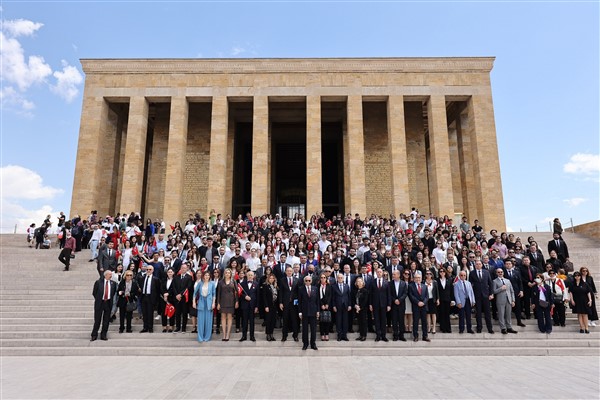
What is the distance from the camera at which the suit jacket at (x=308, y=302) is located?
26.3 feet

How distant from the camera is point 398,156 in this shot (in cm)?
2219

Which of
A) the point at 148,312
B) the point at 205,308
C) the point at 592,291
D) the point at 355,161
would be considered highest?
the point at 355,161

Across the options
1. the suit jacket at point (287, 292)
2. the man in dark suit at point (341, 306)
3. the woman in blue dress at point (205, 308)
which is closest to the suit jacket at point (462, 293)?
the man in dark suit at point (341, 306)

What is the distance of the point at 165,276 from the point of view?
31.6ft

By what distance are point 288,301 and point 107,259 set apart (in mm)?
6287

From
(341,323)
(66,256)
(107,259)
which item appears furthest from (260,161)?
(341,323)

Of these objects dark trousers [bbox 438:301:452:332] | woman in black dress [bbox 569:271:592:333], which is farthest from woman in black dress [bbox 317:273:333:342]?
woman in black dress [bbox 569:271:592:333]

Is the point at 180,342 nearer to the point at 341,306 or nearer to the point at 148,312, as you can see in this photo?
the point at 148,312

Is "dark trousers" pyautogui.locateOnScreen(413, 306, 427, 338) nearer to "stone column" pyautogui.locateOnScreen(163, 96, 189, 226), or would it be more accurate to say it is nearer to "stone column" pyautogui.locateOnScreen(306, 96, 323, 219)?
"stone column" pyautogui.locateOnScreen(306, 96, 323, 219)

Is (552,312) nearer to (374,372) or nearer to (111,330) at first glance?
(374,372)

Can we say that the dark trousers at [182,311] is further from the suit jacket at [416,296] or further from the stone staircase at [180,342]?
the suit jacket at [416,296]

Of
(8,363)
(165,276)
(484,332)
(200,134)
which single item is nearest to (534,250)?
(484,332)

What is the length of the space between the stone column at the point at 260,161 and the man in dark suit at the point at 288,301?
12921 millimetres

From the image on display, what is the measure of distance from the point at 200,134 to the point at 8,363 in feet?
65.5
